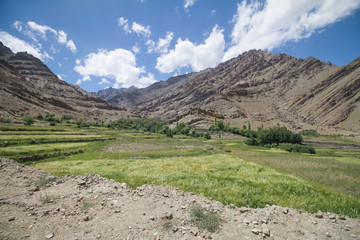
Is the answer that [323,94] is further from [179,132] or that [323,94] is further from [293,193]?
[293,193]

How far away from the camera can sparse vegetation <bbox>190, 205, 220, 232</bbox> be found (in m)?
7.72

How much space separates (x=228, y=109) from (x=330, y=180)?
7048 inches

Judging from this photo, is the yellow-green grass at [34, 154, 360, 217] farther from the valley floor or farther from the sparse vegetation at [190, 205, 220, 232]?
the sparse vegetation at [190, 205, 220, 232]

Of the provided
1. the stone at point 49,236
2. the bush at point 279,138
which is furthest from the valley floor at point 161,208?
the bush at point 279,138

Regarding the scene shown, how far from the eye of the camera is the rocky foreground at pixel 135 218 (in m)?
7.21

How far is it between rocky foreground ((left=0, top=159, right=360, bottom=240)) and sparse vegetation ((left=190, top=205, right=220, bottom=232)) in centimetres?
25

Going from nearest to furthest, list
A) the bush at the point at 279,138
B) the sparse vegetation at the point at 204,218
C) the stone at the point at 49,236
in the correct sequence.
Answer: the stone at the point at 49,236, the sparse vegetation at the point at 204,218, the bush at the point at 279,138

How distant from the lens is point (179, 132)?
128 m

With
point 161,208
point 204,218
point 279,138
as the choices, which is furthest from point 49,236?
point 279,138

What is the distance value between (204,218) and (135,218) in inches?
149

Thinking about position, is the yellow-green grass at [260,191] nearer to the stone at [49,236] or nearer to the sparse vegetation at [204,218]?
the sparse vegetation at [204,218]

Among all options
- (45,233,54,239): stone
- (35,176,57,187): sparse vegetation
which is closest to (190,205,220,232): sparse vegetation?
(45,233,54,239): stone

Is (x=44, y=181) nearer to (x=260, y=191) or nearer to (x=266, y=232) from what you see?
(x=266, y=232)

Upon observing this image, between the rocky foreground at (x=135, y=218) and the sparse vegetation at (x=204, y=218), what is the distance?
0.25 m
